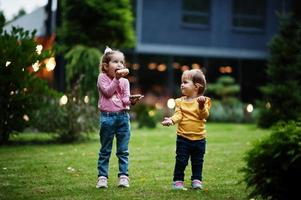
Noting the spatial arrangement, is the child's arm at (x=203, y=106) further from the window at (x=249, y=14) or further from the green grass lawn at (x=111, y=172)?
the window at (x=249, y=14)

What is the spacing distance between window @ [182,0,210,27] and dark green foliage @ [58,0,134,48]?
9565 mm

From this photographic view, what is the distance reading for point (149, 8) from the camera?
88.4 ft

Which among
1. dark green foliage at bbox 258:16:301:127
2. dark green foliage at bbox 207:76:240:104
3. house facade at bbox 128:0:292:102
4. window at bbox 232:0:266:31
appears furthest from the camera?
window at bbox 232:0:266:31

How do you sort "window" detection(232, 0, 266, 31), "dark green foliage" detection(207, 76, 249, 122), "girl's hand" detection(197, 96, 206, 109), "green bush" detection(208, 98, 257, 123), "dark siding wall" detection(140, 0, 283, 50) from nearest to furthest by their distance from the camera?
"girl's hand" detection(197, 96, 206, 109), "green bush" detection(208, 98, 257, 123), "dark green foliage" detection(207, 76, 249, 122), "dark siding wall" detection(140, 0, 283, 50), "window" detection(232, 0, 266, 31)

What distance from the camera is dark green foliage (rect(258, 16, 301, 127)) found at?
18.4 metres

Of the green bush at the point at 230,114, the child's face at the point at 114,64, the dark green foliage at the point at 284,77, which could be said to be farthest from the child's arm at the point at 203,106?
the green bush at the point at 230,114

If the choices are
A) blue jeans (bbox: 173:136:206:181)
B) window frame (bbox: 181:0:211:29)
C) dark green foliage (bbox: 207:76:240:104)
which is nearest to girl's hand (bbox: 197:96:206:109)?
blue jeans (bbox: 173:136:206:181)

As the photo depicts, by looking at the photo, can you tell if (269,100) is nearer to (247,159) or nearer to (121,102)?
(121,102)

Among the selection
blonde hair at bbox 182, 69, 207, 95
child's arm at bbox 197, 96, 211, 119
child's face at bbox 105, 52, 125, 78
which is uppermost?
child's face at bbox 105, 52, 125, 78

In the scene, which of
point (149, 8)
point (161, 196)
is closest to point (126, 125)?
point (161, 196)

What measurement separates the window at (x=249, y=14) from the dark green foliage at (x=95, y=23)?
11.4 meters

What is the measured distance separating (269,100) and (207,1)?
1086 cm

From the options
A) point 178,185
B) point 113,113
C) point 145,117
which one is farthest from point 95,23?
point 178,185

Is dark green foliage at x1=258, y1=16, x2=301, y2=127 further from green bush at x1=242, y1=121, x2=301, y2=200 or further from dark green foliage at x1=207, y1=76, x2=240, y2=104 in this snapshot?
green bush at x1=242, y1=121, x2=301, y2=200
